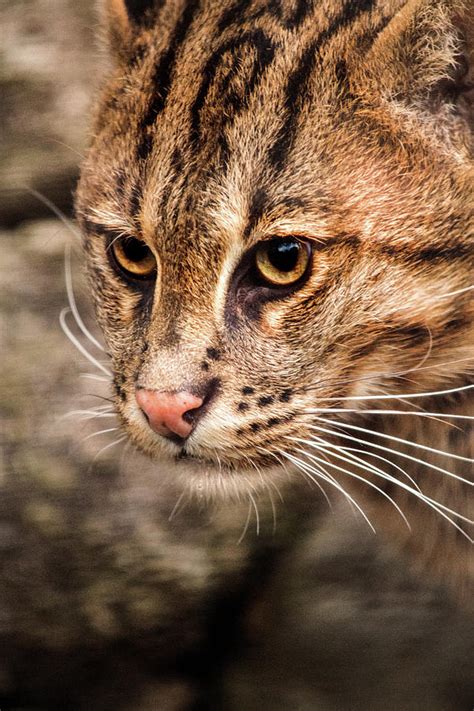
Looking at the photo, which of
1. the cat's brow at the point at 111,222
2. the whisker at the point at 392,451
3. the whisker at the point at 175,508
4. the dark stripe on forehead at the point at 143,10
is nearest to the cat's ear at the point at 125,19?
the dark stripe on forehead at the point at 143,10

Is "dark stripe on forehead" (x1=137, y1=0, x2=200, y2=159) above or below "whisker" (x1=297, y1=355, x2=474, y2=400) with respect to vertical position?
above

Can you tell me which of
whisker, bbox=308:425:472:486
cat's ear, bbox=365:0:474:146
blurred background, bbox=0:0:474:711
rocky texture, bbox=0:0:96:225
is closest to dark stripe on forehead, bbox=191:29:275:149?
cat's ear, bbox=365:0:474:146

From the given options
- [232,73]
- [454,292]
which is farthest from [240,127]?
[454,292]

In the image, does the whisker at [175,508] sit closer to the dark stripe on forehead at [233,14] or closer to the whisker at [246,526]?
the whisker at [246,526]

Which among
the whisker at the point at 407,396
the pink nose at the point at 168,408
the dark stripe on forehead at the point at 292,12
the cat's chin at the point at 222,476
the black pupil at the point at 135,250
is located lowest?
the cat's chin at the point at 222,476

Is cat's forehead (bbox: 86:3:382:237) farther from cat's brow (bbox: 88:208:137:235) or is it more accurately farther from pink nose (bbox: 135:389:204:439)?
pink nose (bbox: 135:389:204:439)

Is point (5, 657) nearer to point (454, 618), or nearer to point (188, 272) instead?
point (454, 618)
